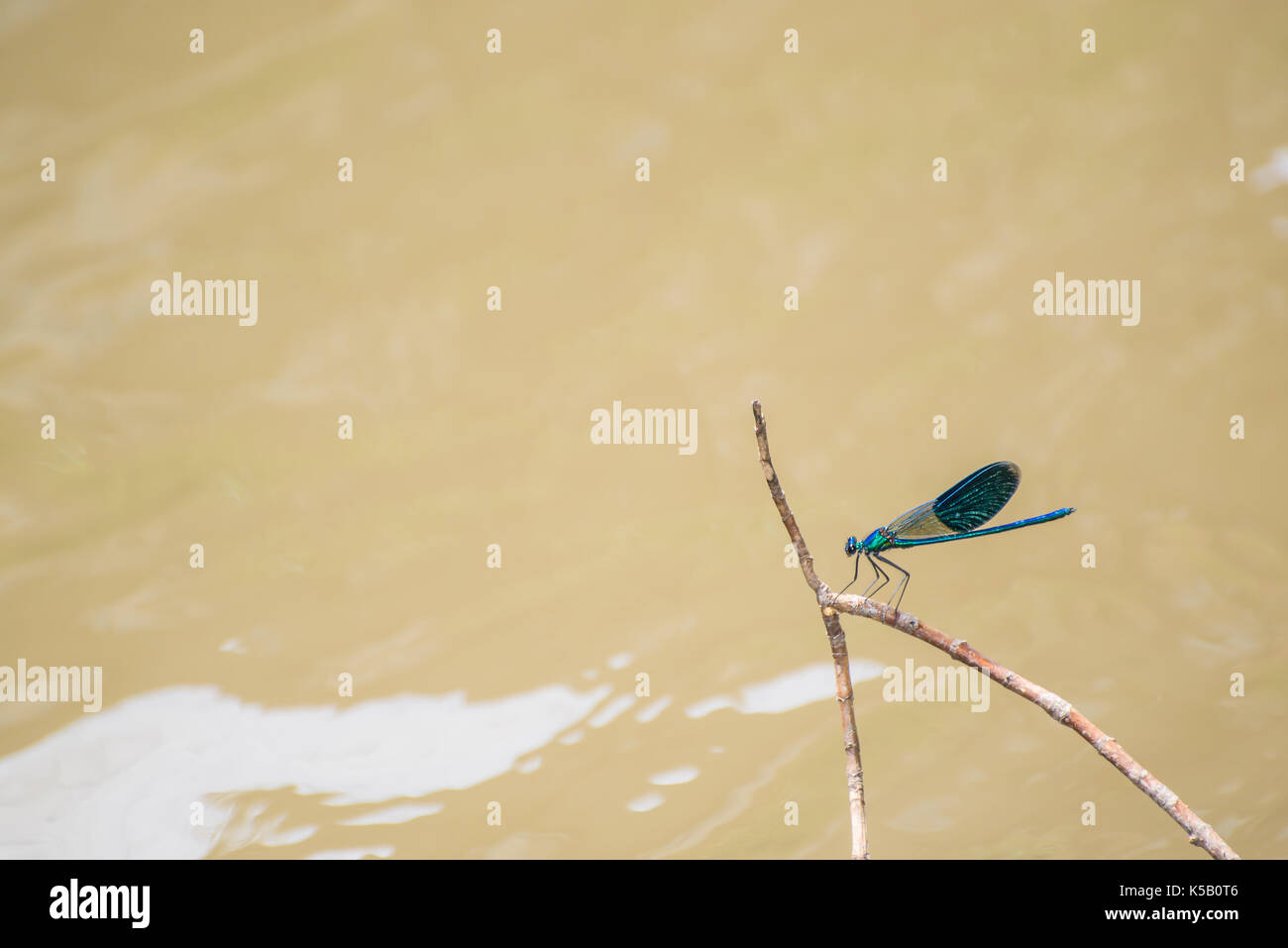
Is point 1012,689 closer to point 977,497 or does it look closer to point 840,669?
point 840,669

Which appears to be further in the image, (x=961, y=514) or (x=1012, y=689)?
(x=961, y=514)

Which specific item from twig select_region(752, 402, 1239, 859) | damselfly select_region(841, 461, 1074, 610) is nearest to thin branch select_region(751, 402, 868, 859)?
twig select_region(752, 402, 1239, 859)

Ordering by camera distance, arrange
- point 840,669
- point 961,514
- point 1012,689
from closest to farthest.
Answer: point 1012,689 → point 840,669 → point 961,514

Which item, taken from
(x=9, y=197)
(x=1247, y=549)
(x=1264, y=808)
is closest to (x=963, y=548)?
(x=1247, y=549)

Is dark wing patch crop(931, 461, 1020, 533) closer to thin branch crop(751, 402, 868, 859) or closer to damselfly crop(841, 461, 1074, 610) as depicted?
damselfly crop(841, 461, 1074, 610)

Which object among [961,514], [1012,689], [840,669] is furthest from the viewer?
[961,514]

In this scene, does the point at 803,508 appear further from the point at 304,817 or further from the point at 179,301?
the point at 179,301

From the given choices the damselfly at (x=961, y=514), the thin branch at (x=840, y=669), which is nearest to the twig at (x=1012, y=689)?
the thin branch at (x=840, y=669)

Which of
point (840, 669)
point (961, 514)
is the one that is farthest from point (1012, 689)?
point (961, 514)
